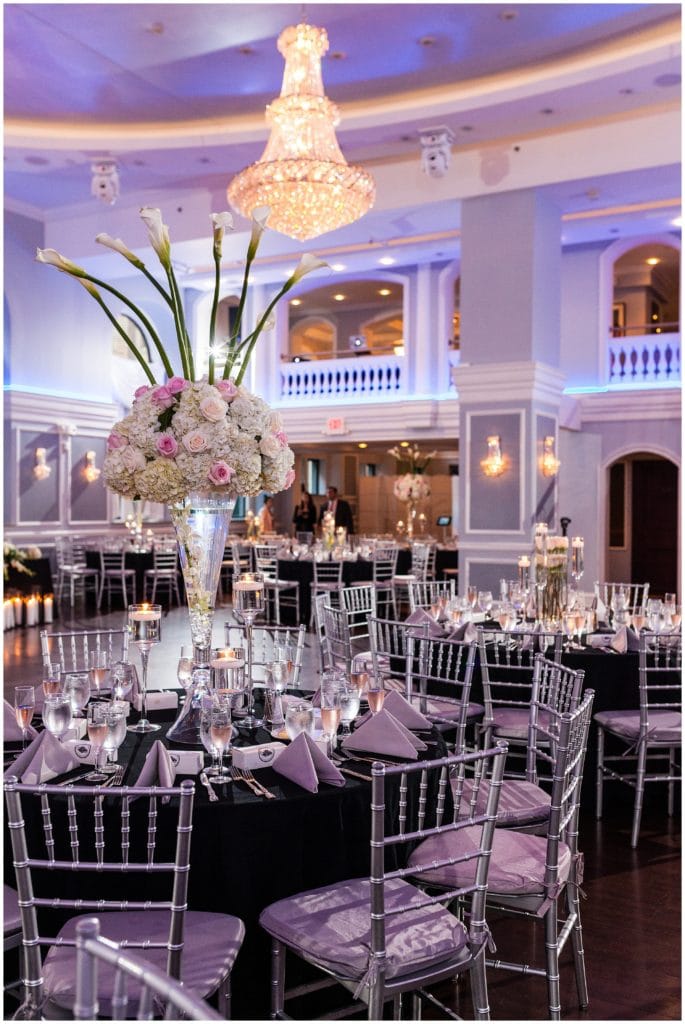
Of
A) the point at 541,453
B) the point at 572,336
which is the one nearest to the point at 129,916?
the point at 541,453

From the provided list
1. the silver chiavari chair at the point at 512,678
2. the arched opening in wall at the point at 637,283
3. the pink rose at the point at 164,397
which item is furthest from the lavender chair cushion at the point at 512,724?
the arched opening in wall at the point at 637,283

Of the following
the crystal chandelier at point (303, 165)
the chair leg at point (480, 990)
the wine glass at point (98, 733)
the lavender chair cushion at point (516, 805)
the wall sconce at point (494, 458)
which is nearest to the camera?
the chair leg at point (480, 990)

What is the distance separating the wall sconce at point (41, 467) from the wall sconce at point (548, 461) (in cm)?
748

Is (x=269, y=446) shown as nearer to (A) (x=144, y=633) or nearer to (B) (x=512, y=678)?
(A) (x=144, y=633)

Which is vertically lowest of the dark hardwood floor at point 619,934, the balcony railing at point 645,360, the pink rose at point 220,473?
the dark hardwood floor at point 619,934

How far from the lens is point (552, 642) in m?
4.84

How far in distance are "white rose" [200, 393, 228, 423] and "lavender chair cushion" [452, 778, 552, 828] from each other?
4.75ft

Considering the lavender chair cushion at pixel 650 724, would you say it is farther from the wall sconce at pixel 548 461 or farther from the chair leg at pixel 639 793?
the wall sconce at pixel 548 461

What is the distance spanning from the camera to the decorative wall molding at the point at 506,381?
942cm

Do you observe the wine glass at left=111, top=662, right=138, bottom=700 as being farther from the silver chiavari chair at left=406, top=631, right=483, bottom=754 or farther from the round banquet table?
the silver chiavari chair at left=406, top=631, right=483, bottom=754

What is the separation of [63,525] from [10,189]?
15.8 ft

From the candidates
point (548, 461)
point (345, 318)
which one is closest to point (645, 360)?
point (548, 461)

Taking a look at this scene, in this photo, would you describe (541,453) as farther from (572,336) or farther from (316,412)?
(316,412)

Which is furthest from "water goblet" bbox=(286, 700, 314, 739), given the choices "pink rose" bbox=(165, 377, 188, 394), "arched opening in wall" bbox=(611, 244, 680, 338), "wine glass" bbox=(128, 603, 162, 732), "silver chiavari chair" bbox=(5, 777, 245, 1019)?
"arched opening in wall" bbox=(611, 244, 680, 338)
